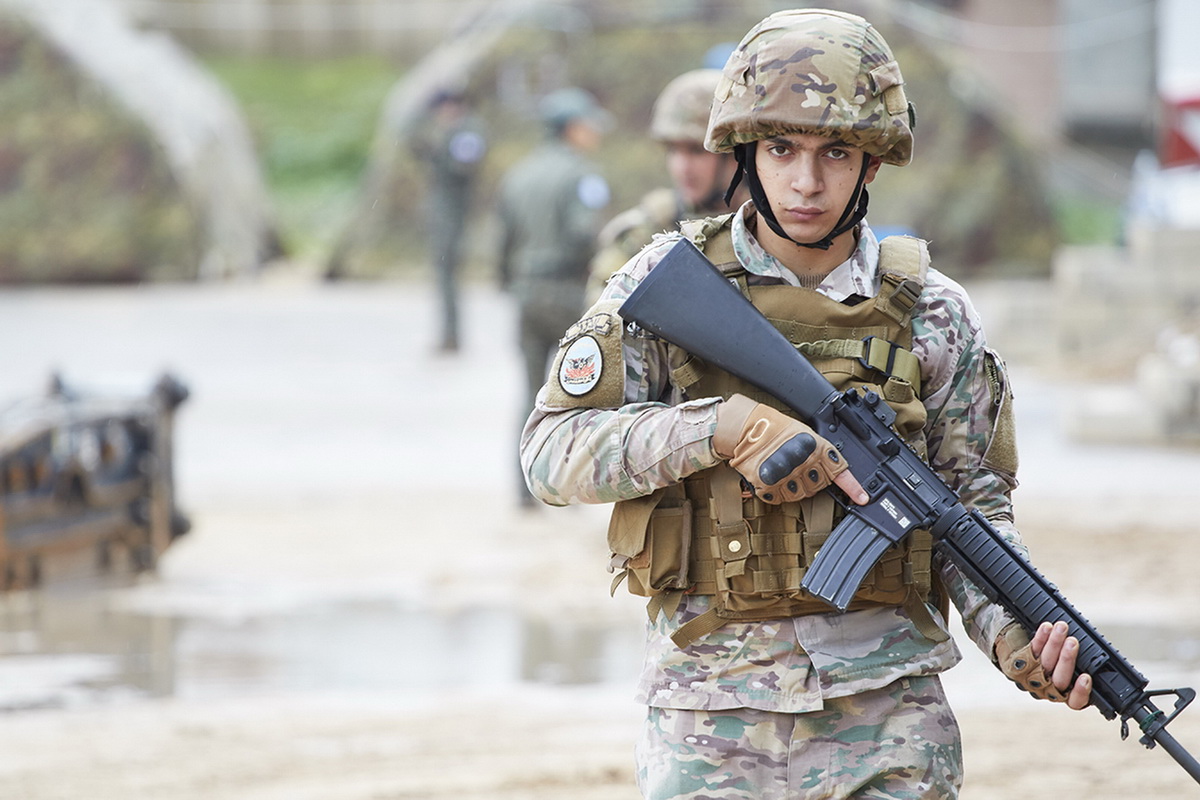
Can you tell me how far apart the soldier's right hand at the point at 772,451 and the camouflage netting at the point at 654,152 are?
16902mm

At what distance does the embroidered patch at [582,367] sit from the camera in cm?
270

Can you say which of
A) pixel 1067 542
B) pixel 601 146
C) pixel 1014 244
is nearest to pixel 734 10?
pixel 601 146

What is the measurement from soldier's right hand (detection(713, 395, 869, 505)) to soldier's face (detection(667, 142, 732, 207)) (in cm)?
323

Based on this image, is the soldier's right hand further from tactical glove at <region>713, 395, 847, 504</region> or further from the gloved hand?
the gloved hand

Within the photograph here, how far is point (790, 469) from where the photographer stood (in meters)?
2.57

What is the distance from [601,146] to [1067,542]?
1245 centimetres

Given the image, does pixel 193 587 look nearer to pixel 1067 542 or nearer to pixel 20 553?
pixel 20 553

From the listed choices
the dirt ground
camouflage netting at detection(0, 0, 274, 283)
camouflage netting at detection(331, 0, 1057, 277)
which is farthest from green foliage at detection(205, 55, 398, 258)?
the dirt ground

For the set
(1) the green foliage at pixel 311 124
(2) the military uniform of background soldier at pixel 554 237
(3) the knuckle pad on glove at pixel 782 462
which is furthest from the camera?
(1) the green foliage at pixel 311 124

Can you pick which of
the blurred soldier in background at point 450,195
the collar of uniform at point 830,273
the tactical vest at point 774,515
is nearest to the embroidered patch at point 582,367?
the tactical vest at point 774,515

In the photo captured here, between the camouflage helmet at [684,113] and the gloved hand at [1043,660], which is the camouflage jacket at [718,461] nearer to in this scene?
the gloved hand at [1043,660]

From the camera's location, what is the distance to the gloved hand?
8.61 ft

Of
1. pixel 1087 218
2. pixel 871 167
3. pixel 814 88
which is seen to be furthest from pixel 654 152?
pixel 814 88

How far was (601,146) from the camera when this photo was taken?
19969 millimetres
